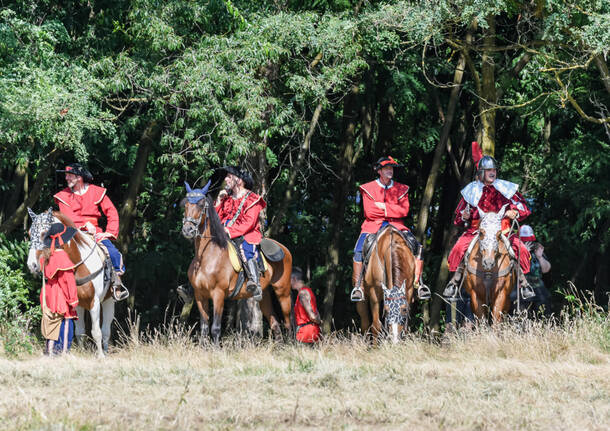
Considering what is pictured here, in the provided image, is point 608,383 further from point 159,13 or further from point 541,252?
point 159,13

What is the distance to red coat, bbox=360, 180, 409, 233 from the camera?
14758 millimetres

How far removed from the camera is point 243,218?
14.5 meters

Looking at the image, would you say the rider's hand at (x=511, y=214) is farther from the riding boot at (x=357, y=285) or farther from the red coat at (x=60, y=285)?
the red coat at (x=60, y=285)

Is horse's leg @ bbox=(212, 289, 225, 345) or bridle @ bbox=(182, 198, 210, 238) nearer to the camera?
bridle @ bbox=(182, 198, 210, 238)

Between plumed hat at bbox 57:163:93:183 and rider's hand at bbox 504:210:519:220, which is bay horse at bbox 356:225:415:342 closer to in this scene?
rider's hand at bbox 504:210:519:220

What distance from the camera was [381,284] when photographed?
14.1 metres

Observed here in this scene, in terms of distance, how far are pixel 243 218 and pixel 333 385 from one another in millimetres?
5067

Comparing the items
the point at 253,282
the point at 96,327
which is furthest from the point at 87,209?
the point at 253,282

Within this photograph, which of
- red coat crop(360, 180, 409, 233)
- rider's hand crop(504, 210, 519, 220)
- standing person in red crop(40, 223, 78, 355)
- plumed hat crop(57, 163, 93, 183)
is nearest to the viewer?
standing person in red crop(40, 223, 78, 355)

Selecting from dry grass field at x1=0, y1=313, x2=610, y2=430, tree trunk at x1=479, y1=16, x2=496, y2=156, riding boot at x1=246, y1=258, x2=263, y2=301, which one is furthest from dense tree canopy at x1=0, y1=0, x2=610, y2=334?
dry grass field at x1=0, y1=313, x2=610, y2=430

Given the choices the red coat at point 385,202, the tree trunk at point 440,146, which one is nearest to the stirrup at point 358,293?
the red coat at point 385,202

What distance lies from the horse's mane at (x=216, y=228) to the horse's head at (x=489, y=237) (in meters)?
3.53

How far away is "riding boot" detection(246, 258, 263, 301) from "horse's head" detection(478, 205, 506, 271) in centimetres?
321

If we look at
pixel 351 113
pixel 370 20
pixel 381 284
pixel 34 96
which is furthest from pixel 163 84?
pixel 351 113
